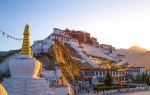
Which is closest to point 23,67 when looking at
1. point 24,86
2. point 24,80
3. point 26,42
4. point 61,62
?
point 24,80

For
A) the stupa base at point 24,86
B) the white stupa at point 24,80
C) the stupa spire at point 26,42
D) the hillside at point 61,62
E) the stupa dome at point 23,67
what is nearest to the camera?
the stupa base at point 24,86

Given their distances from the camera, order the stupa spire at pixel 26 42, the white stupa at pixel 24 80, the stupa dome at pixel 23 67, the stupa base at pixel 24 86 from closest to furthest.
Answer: the stupa base at pixel 24 86, the white stupa at pixel 24 80, the stupa dome at pixel 23 67, the stupa spire at pixel 26 42

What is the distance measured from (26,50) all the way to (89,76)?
34923 millimetres

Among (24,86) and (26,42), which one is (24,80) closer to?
(24,86)

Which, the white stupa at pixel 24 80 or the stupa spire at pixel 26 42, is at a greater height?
the stupa spire at pixel 26 42

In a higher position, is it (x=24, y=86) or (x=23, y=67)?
(x=23, y=67)

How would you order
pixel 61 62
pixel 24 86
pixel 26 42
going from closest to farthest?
pixel 24 86 → pixel 26 42 → pixel 61 62

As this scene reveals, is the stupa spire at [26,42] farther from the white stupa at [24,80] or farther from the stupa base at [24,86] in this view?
the stupa base at [24,86]

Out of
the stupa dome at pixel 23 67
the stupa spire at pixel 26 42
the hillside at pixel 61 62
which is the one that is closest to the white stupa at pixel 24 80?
the stupa dome at pixel 23 67

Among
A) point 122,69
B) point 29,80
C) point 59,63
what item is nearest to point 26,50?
point 29,80

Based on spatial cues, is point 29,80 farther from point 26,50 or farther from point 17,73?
point 26,50

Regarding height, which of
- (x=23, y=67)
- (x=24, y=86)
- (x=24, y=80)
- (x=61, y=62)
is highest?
(x=61, y=62)

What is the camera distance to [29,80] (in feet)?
114

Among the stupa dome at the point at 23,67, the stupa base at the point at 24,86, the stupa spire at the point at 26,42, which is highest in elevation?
the stupa spire at the point at 26,42
